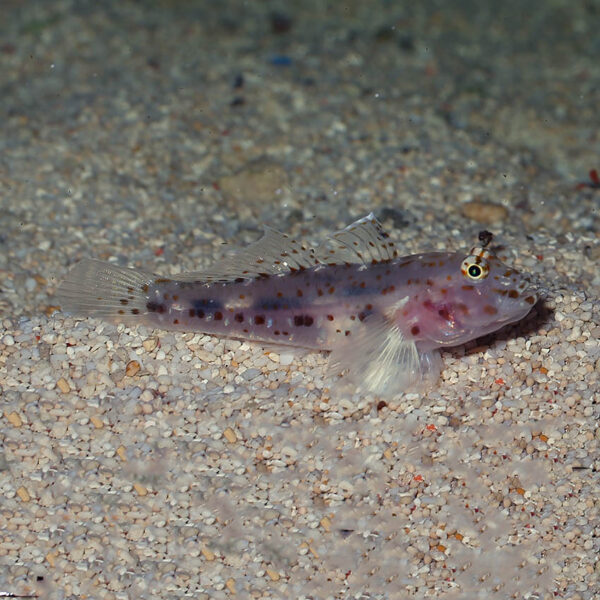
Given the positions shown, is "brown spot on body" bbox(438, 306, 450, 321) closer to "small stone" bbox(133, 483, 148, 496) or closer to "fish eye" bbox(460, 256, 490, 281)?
"fish eye" bbox(460, 256, 490, 281)

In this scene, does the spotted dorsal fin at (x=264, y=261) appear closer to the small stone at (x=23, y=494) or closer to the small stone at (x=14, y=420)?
the small stone at (x=14, y=420)

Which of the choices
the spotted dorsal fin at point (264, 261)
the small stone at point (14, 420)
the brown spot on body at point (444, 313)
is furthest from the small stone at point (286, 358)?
the small stone at point (14, 420)

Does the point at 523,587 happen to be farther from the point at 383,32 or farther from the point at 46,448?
the point at 383,32

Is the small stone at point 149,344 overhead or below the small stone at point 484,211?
below

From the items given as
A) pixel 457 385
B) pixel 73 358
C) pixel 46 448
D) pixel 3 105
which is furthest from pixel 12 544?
pixel 3 105

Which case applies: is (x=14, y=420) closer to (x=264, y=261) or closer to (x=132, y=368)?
(x=132, y=368)

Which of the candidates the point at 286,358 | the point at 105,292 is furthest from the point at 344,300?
the point at 105,292
